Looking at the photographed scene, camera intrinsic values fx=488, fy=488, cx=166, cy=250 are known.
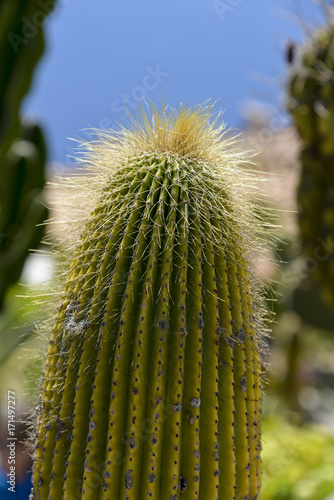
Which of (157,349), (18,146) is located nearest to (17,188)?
(18,146)

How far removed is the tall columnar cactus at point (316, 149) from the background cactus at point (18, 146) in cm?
177

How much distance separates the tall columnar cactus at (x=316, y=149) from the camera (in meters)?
3.16

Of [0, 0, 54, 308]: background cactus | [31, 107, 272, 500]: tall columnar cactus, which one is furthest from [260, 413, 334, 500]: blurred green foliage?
[0, 0, 54, 308]: background cactus

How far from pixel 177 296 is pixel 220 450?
0.37 meters

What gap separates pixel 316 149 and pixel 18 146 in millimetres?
2559

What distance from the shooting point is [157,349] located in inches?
43.4

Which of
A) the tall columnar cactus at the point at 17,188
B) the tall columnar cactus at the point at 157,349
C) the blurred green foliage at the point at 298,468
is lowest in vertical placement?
the blurred green foliage at the point at 298,468

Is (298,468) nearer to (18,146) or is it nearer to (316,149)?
(316,149)

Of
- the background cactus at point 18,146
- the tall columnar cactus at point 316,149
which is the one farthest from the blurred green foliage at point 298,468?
the background cactus at point 18,146

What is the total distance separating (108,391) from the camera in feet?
3.68

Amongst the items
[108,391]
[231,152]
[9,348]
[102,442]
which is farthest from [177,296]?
[9,348]

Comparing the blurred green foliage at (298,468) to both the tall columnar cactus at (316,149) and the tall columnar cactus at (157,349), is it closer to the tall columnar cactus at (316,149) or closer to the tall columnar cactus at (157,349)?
the tall columnar cactus at (316,149)

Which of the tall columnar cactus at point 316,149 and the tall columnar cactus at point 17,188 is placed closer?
the tall columnar cactus at point 316,149

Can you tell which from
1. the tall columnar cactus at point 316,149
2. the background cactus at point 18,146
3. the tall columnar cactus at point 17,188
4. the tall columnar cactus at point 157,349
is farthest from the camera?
the tall columnar cactus at point 17,188
